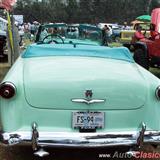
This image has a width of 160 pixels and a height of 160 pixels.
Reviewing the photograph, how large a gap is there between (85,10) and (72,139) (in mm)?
87028

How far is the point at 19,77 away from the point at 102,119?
3.12 ft

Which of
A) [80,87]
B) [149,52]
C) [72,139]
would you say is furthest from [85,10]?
[72,139]

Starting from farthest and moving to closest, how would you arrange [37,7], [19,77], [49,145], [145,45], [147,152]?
[37,7] → [145,45] → [147,152] → [19,77] → [49,145]

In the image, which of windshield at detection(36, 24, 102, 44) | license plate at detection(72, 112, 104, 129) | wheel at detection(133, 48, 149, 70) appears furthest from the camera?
wheel at detection(133, 48, 149, 70)

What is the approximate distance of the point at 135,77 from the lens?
5117 mm

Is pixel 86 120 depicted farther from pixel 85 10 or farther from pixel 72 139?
pixel 85 10

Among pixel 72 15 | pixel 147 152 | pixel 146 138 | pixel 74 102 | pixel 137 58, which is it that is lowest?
pixel 72 15

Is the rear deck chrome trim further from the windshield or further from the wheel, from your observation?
the wheel

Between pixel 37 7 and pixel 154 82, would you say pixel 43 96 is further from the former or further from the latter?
pixel 37 7

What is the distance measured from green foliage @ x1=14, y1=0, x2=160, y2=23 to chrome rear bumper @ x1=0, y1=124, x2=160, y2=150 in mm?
81598

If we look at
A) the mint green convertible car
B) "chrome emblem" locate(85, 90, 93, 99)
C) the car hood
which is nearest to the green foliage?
the car hood

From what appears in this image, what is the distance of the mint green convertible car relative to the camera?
15.4 ft

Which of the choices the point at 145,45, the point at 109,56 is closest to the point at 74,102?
the point at 109,56

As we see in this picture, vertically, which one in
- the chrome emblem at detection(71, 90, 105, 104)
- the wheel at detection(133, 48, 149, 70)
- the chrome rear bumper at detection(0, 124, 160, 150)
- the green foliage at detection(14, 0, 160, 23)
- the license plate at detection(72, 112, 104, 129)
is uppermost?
the chrome emblem at detection(71, 90, 105, 104)
